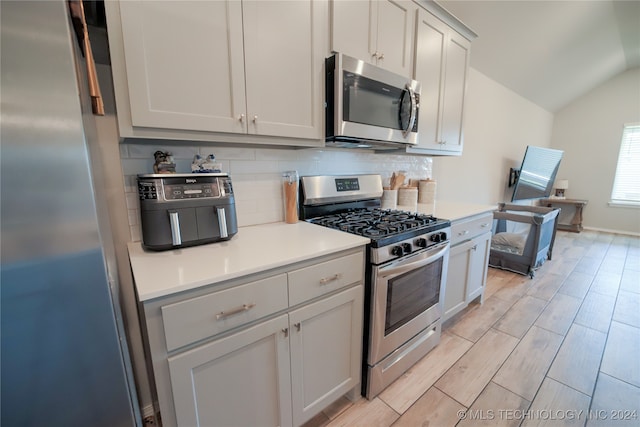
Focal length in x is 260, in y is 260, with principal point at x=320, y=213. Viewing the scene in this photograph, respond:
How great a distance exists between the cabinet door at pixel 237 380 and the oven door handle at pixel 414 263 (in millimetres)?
572

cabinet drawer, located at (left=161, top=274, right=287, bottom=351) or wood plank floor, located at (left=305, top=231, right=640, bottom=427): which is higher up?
cabinet drawer, located at (left=161, top=274, right=287, bottom=351)

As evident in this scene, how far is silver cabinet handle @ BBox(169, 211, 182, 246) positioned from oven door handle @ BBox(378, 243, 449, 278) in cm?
92

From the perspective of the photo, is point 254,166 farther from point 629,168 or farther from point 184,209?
point 629,168

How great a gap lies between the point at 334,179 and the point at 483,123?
288cm

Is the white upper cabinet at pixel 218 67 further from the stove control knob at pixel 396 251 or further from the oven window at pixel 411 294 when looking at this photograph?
the oven window at pixel 411 294

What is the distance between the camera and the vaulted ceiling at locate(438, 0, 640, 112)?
2.43 metres

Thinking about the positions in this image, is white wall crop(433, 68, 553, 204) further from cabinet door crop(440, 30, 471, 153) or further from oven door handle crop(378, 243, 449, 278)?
oven door handle crop(378, 243, 449, 278)

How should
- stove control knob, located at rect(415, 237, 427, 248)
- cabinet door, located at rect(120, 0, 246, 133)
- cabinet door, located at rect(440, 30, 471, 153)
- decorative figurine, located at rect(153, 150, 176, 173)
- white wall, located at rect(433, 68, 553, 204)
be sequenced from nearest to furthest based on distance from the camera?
cabinet door, located at rect(120, 0, 246, 133) → decorative figurine, located at rect(153, 150, 176, 173) → stove control knob, located at rect(415, 237, 427, 248) → cabinet door, located at rect(440, 30, 471, 153) → white wall, located at rect(433, 68, 553, 204)

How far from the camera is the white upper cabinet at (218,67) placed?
3.09ft

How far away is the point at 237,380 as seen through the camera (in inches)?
37.9

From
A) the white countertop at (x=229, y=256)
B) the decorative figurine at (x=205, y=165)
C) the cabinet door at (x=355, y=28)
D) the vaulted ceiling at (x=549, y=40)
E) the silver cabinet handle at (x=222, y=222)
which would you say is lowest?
the white countertop at (x=229, y=256)

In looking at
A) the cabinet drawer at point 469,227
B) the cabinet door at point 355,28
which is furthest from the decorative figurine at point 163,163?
the cabinet drawer at point 469,227

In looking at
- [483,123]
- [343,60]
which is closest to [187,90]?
[343,60]

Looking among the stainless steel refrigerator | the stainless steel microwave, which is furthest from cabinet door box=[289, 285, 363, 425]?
the stainless steel microwave
